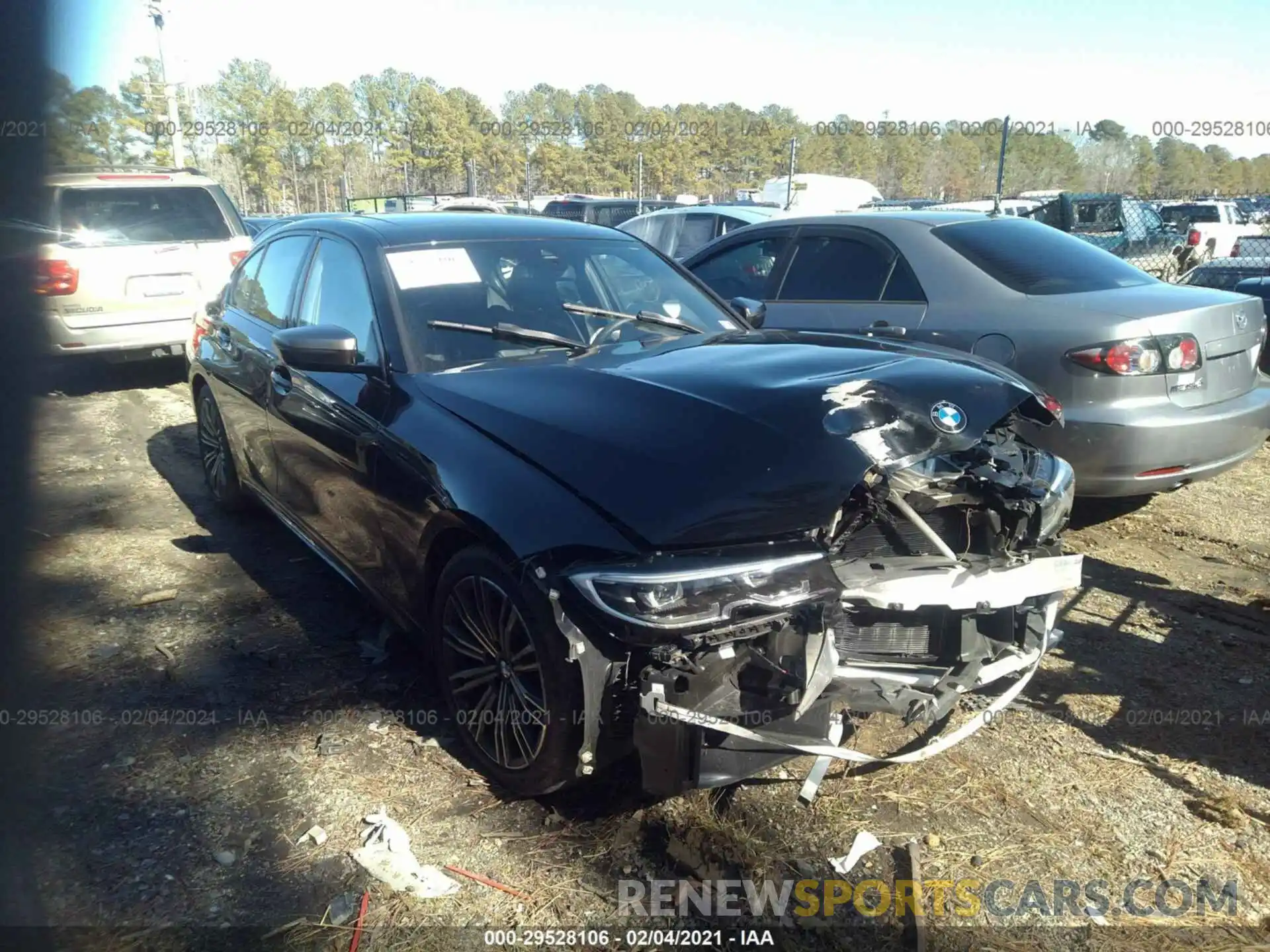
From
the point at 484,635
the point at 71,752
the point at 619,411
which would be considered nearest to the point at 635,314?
the point at 619,411

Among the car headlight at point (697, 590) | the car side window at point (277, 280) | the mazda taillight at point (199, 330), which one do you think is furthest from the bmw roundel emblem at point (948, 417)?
the mazda taillight at point (199, 330)

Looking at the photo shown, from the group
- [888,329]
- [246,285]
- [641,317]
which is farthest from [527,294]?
[246,285]

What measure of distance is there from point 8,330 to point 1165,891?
3.37 m

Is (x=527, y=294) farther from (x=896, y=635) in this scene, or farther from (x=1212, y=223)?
(x=1212, y=223)

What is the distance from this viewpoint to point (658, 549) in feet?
7.20

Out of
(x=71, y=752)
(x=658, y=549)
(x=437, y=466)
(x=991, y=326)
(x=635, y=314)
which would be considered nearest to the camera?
(x=658, y=549)

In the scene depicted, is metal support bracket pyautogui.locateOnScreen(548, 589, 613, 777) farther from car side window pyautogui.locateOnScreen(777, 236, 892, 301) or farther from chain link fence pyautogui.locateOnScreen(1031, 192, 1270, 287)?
chain link fence pyautogui.locateOnScreen(1031, 192, 1270, 287)

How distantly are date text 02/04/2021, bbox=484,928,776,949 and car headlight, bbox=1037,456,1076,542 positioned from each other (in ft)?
4.72

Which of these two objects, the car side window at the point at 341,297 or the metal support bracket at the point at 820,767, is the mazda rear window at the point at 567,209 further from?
the metal support bracket at the point at 820,767

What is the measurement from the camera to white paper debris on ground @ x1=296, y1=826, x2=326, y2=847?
8.38 ft

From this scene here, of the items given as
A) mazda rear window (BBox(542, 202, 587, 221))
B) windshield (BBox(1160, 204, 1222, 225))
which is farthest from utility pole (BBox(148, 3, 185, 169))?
windshield (BBox(1160, 204, 1222, 225))

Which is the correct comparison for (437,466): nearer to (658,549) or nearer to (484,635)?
(484,635)

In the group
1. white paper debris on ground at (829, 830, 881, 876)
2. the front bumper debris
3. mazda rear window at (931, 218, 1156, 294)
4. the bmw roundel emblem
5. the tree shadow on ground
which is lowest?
white paper debris on ground at (829, 830, 881, 876)

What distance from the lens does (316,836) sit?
2.58 metres
